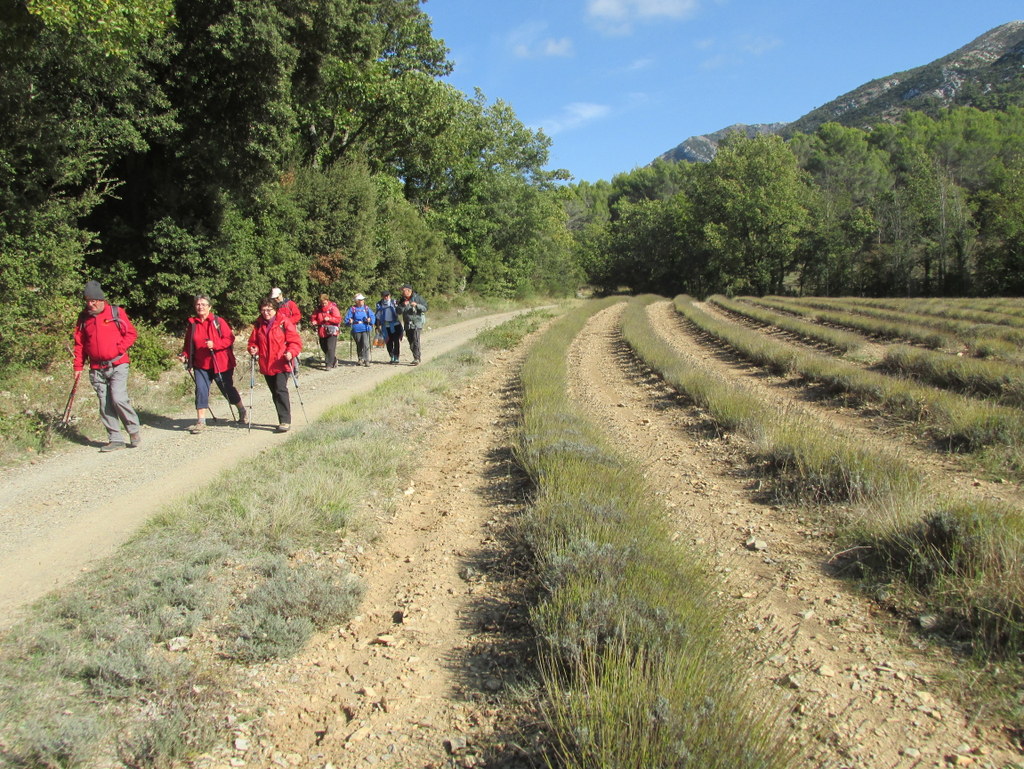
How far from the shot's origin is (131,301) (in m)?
14.0

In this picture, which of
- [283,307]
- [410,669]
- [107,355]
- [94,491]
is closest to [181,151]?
[283,307]

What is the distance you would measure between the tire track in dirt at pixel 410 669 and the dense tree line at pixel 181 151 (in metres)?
7.33

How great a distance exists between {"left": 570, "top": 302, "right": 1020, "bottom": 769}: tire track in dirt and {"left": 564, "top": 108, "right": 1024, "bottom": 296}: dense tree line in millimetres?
50389

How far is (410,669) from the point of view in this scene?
3.71m

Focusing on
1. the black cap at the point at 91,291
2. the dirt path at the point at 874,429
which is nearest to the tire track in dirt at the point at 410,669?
the dirt path at the point at 874,429

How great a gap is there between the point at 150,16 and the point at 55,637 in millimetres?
8200

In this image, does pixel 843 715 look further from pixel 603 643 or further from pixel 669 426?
pixel 669 426

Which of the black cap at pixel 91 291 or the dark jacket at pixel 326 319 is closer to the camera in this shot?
the black cap at pixel 91 291

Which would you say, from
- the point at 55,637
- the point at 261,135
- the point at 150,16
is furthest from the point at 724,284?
the point at 55,637

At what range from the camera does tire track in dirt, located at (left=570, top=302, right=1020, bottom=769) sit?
2.90 m

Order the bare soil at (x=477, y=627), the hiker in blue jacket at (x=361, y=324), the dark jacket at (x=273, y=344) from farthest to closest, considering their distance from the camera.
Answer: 1. the hiker in blue jacket at (x=361, y=324)
2. the dark jacket at (x=273, y=344)
3. the bare soil at (x=477, y=627)

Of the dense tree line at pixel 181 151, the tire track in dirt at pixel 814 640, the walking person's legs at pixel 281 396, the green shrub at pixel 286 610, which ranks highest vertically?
the dense tree line at pixel 181 151

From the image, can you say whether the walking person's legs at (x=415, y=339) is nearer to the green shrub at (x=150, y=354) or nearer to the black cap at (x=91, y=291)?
the green shrub at (x=150, y=354)

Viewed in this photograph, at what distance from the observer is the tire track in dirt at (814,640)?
9.51 feet
